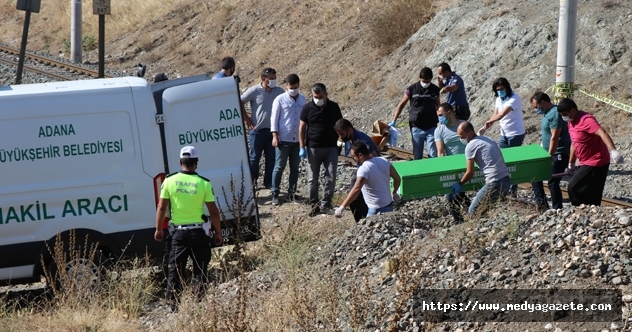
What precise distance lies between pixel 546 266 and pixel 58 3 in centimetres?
3292

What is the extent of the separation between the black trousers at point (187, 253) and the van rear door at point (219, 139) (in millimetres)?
887

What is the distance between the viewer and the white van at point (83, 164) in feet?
29.6

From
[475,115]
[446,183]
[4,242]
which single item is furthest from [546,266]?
[475,115]

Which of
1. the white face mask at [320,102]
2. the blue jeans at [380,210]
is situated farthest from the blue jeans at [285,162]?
the blue jeans at [380,210]

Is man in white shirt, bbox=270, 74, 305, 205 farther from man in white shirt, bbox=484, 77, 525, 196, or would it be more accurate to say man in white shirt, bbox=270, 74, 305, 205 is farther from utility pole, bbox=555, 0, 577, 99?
utility pole, bbox=555, 0, 577, 99

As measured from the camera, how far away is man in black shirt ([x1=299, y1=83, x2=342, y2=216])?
11.8 meters

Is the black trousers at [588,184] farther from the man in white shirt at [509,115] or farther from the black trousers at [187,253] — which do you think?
the black trousers at [187,253]

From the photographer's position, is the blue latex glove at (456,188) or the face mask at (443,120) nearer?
the blue latex glove at (456,188)

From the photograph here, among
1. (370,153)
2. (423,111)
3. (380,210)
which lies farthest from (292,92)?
(380,210)

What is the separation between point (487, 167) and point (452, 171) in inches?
29.3

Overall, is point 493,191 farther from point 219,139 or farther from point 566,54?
point 566,54

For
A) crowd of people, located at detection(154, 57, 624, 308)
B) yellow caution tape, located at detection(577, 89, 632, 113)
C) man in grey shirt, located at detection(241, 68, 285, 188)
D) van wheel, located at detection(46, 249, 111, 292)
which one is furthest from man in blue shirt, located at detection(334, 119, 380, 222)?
yellow caution tape, located at detection(577, 89, 632, 113)

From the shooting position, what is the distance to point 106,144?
9188 millimetres

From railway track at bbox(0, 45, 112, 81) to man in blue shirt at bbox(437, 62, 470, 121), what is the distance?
1251cm
